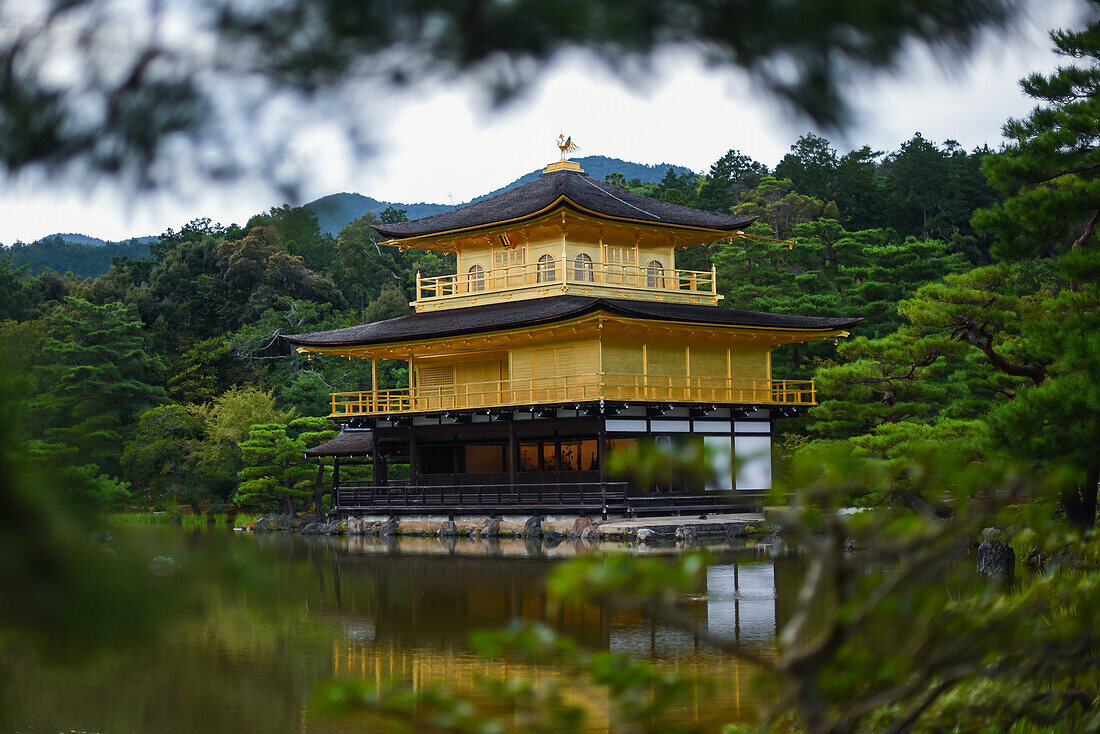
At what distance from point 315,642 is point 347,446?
17.4m

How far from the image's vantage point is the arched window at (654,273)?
26.1 m

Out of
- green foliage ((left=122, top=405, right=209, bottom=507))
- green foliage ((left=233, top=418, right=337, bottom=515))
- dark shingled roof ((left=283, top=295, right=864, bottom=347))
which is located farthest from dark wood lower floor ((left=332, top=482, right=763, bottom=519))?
green foliage ((left=122, top=405, right=209, bottom=507))

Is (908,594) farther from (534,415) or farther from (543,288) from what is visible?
(543,288)

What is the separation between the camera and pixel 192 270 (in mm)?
37094

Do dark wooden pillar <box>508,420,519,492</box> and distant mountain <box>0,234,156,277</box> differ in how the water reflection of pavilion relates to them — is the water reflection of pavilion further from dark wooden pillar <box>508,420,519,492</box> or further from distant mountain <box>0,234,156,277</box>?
dark wooden pillar <box>508,420,519,492</box>

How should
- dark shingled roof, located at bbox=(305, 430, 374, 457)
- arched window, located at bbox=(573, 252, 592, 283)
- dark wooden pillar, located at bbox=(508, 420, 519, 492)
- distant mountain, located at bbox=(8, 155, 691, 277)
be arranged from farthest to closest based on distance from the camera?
dark shingled roof, located at bbox=(305, 430, 374, 457) < arched window, located at bbox=(573, 252, 592, 283) < dark wooden pillar, located at bbox=(508, 420, 519, 492) < distant mountain, located at bbox=(8, 155, 691, 277)

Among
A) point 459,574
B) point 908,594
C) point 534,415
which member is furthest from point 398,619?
point 534,415

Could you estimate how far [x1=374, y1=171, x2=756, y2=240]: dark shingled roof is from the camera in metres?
25.5

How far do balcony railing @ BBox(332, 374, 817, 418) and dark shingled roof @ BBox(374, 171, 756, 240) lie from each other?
3864 millimetres

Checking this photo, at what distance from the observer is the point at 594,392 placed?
21.9 metres

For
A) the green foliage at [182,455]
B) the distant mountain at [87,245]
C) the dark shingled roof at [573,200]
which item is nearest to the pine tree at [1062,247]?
the distant mountain at [87,245]

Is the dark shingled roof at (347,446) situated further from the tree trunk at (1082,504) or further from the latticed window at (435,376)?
the tree trunk at (1082,504)

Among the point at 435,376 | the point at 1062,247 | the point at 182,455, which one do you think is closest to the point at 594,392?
the point at 435,376

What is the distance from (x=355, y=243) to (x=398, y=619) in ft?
123
